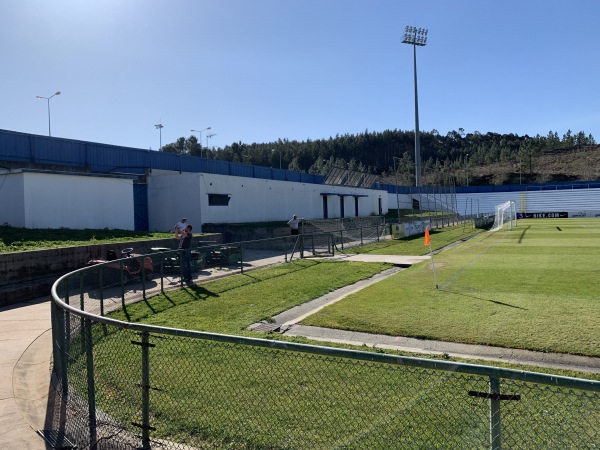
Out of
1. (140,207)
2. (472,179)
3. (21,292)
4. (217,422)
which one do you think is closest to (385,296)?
(217,422)

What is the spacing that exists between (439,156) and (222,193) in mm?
154567

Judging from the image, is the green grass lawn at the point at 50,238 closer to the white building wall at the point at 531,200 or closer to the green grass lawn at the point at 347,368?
the green grass lawn at the point at 347,368

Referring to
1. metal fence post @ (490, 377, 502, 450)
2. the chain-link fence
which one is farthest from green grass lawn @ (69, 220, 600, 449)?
metal fence post @ (490, 377, 502, 450)

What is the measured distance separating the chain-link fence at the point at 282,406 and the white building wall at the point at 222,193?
24.3m

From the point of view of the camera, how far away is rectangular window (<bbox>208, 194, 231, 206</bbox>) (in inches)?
1240

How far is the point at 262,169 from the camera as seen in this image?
145 feet

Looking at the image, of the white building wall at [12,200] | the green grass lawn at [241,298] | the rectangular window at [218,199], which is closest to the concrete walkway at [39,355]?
the green grass lawn at [241,298]

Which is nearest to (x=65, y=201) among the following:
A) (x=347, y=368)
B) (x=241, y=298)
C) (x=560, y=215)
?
(x=241, y=298)

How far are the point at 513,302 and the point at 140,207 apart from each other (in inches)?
1031

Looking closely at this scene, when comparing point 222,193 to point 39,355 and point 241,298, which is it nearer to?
point 241,298

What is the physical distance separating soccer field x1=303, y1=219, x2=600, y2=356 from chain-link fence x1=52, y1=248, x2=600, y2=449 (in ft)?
8.48

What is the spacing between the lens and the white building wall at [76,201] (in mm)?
20484

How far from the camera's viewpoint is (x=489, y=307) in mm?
10781

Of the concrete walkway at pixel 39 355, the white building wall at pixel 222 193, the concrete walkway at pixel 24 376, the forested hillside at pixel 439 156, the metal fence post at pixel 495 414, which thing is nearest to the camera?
the metal fence post at pixel 495 414
